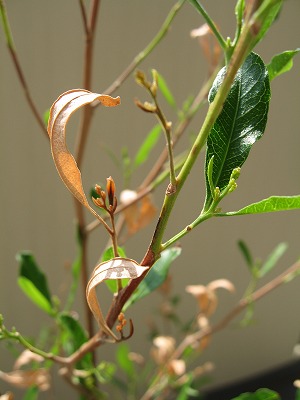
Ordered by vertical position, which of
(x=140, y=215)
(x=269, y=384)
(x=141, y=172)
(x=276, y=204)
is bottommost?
(x=269, y=384)

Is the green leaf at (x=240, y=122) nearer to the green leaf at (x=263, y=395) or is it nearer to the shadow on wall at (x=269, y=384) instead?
the green leaf at (x=263, y=395)

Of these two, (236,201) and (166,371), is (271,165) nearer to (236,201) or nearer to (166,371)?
(236,201)

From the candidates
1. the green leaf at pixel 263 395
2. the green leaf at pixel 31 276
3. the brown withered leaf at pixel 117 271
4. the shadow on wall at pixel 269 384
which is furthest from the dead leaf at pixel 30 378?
the shadow on wall at pixel 269 384

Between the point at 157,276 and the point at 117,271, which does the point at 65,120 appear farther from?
the point at 157,276

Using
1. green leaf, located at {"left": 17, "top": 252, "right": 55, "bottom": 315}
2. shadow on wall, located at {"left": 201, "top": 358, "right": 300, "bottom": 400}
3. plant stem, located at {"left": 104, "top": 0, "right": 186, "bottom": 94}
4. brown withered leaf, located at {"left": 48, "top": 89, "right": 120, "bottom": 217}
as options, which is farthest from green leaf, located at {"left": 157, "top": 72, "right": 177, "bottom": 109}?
shadow on wall, located at {"left": 201, "top": 358, "right": 300, "bottom": 400}

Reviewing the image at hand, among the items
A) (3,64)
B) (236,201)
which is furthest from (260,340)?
(3,64)

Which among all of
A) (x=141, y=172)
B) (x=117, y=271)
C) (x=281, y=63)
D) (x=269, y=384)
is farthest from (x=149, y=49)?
(x=269, y=384)
